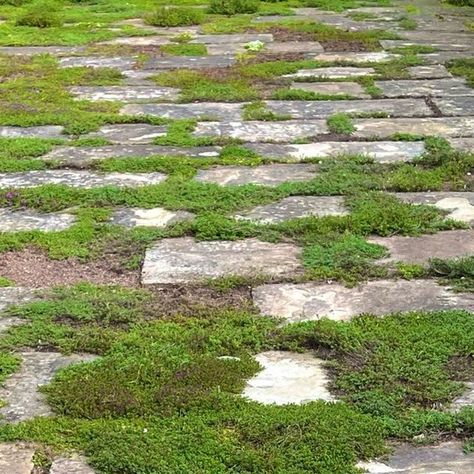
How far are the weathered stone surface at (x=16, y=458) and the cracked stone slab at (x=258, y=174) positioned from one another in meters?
2.56

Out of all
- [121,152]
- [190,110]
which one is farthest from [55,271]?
[190,110]

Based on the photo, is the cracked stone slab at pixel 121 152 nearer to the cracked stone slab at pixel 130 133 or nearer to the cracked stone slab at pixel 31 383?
the cracked stone slab at pixel 130 133

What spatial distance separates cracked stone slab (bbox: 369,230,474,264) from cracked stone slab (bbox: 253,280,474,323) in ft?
0.90

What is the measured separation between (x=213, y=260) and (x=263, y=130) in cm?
222

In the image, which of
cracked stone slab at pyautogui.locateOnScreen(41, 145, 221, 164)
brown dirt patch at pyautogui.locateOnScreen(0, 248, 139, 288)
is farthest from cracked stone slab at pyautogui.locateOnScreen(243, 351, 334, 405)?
Answer: cracked stone slab at pyautogui.locateOnScreen(41, 145, 221, 164)

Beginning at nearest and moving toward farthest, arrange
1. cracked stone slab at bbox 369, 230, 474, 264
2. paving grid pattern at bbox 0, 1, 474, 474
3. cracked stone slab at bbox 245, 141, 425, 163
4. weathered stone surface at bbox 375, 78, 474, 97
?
1. paving grid pattern at bbox 0, 1, 474, 474
2. cracked stone slab at bbox 369, 230, 474, 264
3. cracked stone slab at bbox 245, 141, 425, 163
4. weathered stone surface at bbox 375, 78, 474, 97

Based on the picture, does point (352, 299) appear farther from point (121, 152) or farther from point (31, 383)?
point (121, 152)

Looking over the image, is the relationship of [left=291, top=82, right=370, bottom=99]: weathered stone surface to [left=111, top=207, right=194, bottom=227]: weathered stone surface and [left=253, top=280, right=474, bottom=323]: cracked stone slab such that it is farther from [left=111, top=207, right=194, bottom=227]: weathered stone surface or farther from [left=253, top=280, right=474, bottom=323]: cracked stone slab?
[left=253, top=280, right=474, bottom=323]: cracked stone slab

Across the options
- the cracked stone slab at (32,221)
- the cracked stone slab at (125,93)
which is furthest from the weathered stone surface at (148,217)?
the cracked stone slab at (125,93)

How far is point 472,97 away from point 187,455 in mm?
4952

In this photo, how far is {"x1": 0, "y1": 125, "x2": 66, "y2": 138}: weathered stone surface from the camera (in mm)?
6098

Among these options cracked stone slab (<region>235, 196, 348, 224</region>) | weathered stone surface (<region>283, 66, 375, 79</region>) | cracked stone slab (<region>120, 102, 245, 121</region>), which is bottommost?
cracked stone slab (<region>235, 196, 348, 224</region>)

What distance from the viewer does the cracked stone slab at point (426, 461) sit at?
2.62 meters

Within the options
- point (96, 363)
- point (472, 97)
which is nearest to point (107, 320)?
point (96, 363)
